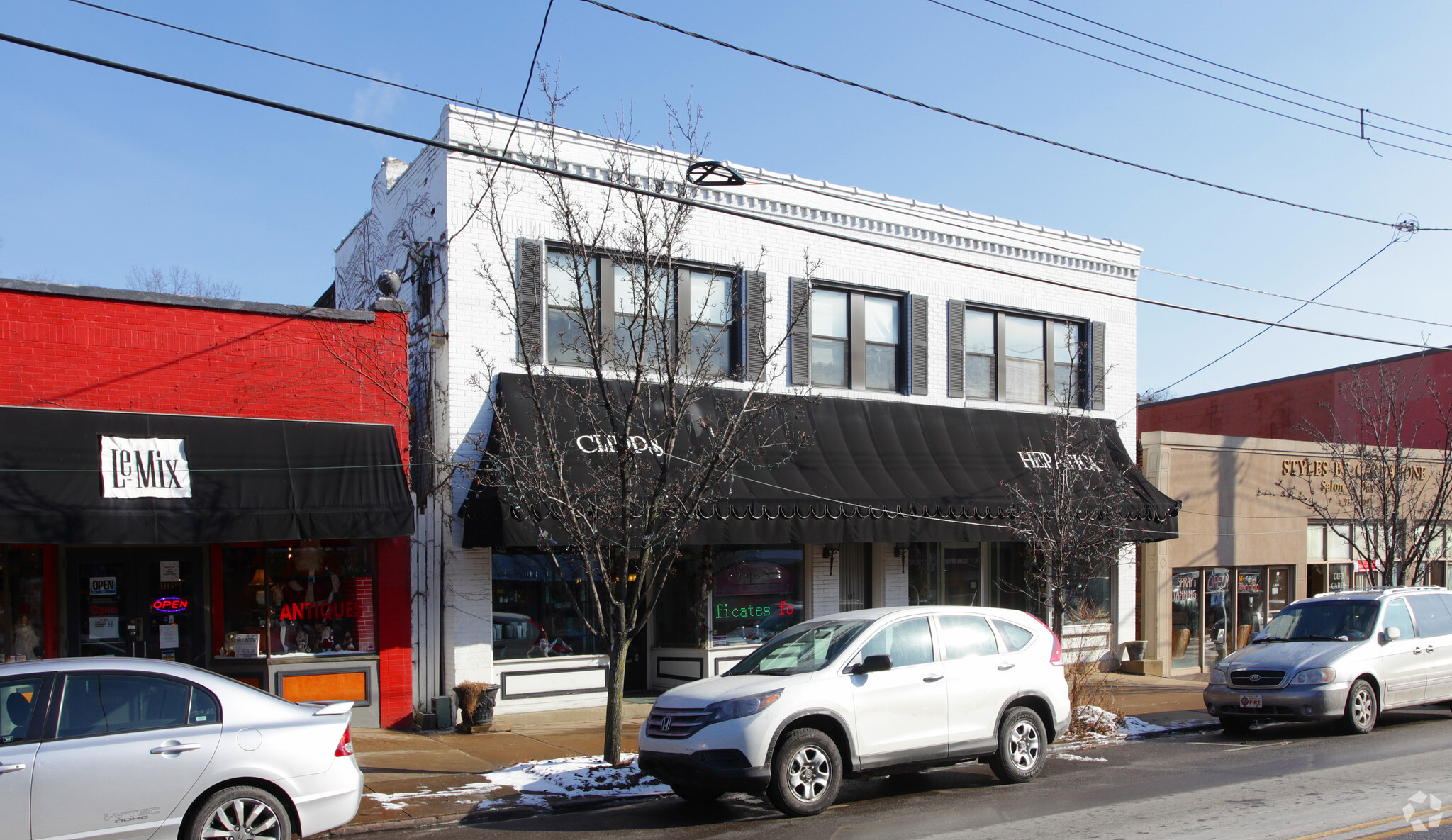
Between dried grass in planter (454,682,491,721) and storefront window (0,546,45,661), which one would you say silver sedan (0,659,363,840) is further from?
storefront window (0,546,45,661)

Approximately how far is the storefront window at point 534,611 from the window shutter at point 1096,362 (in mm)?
10245

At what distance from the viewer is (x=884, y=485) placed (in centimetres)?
1567

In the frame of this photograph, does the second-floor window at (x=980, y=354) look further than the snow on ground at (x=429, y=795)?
Yes

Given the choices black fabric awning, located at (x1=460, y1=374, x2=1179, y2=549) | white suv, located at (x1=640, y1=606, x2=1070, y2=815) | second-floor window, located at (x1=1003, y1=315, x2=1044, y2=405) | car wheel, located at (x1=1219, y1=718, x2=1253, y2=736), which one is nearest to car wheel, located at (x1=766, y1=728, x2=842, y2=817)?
white suv, located at (x1=640, y1=606, x2=1070, y2=815)

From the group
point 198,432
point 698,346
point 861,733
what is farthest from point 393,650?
point 861,733

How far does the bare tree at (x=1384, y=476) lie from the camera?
1831 centimetres

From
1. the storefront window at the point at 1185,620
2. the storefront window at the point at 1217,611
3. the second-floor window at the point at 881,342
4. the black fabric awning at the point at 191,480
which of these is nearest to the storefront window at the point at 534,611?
the black fabric awning at the point at 191,480

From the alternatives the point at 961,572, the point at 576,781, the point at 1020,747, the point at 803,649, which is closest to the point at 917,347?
the point at 961,572

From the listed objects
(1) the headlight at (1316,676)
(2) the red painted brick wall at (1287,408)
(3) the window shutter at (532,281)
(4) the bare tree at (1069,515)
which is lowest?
(1) the headlight at (1316,676)

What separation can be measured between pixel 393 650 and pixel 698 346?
18.5 feet

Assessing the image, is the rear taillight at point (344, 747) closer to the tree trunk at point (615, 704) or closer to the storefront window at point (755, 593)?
the tree trunk at point (615, 704)

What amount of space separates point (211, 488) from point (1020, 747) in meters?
8.61

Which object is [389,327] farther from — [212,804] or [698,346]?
[212,804]

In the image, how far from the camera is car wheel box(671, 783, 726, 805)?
8.76 metres
